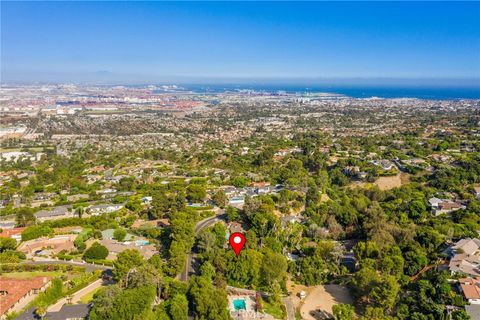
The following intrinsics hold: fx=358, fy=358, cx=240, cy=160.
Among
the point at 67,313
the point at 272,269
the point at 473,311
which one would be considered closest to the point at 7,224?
the point at 67,313

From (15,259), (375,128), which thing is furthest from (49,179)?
(375,128)

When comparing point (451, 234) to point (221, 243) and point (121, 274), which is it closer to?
point (221, 243)

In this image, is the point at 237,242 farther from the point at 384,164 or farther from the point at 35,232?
the point at 384,164

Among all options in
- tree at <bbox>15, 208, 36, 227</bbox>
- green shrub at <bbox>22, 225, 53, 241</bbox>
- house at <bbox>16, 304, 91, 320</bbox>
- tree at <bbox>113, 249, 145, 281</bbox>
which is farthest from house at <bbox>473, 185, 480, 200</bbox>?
tree at <bbox>15, 208, 36, 227</bbox>

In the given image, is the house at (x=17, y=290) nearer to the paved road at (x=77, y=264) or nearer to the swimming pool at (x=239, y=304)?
the paved road at (x=77, y=264)

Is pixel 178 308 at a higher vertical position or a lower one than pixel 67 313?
higher

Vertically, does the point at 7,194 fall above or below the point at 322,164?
below

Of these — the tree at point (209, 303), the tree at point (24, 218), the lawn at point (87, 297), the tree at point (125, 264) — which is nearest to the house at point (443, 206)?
the tree at point (209, 303)
